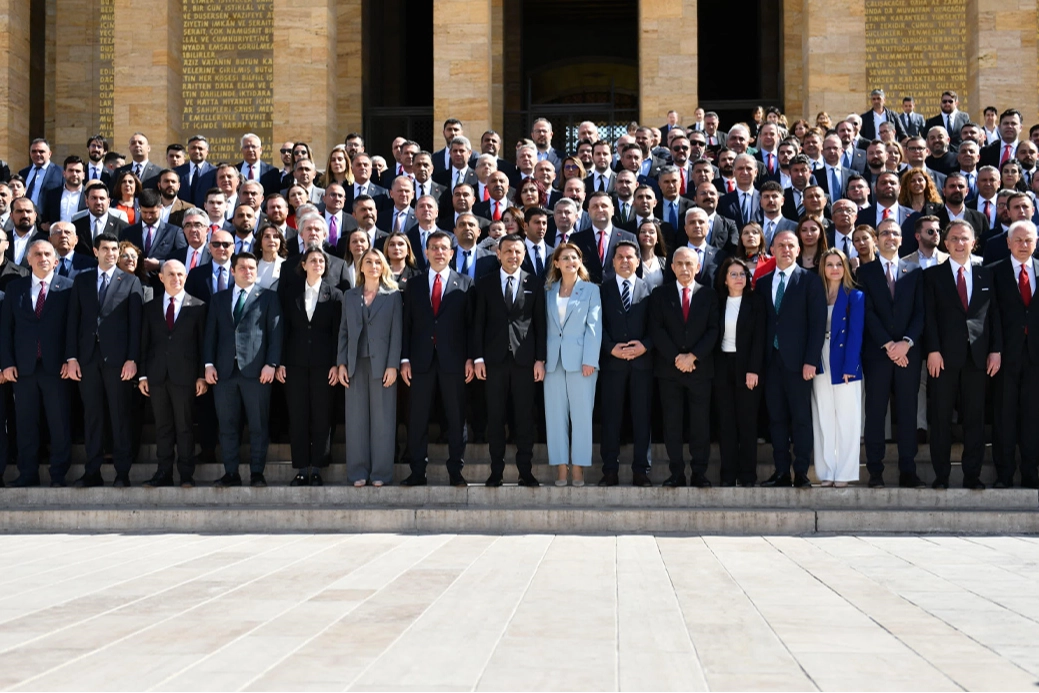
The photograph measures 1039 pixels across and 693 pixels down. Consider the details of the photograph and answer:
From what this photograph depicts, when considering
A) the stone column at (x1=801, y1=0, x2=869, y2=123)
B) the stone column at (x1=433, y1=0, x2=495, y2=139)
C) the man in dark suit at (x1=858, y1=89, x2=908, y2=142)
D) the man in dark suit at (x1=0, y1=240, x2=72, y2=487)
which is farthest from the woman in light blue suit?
the stone column at (x1=801, y1=0, x2=869, y2=123)

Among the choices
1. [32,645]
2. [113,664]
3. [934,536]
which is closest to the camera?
[113,664]

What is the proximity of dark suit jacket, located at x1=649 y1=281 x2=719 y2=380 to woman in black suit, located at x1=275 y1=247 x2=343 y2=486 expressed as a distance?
2669mm

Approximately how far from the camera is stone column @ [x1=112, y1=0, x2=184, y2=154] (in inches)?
765

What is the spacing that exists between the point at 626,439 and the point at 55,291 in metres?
5.11

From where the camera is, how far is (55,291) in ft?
32.5

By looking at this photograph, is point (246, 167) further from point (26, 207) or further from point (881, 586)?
point (881, 586)

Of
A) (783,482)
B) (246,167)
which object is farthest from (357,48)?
(783,482)

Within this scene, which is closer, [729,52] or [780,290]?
[780,290]

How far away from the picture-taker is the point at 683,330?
922 centimetres

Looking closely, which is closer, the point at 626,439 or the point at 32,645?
the point at 32,645

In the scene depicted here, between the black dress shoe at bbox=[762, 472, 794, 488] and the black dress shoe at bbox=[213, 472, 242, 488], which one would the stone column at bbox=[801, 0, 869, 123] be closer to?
the black dress shoe at bbox=[762, 472, 794, 488]

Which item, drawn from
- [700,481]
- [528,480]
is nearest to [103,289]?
[528,480]

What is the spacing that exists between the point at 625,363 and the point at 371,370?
2093mm

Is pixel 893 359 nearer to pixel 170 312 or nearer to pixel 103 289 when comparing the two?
pixel 170 312
